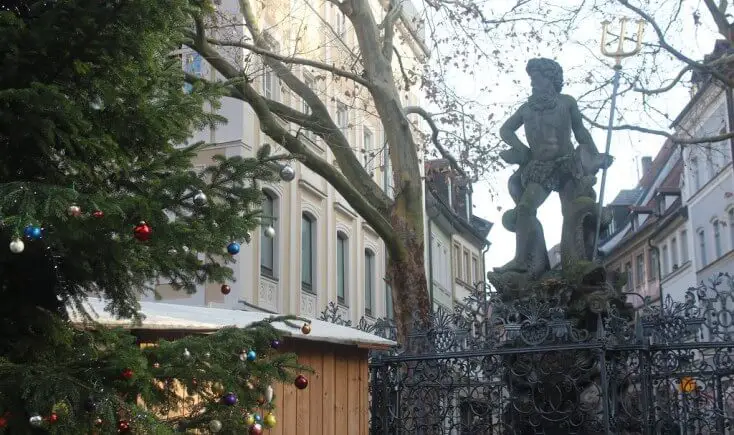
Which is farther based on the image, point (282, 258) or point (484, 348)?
point (282, 258)

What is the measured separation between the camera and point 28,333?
5.18m

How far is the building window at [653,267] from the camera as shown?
54.1 m

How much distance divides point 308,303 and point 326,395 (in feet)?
60.3

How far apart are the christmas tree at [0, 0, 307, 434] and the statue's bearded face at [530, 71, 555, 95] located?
661 centimetres

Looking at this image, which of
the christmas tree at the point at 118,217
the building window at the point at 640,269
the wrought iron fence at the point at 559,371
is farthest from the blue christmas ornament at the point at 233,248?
the building window at the point at 640,269

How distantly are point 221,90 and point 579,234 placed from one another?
6471 mm

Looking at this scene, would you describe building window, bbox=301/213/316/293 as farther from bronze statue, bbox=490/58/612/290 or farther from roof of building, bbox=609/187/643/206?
roof of building, bbox=609/187/643/206

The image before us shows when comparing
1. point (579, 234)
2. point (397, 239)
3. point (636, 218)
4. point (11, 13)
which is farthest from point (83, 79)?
point (636, 218)

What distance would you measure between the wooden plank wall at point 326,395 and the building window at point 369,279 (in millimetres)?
23791

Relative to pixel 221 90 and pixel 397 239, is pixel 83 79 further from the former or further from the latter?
pixel 397 239

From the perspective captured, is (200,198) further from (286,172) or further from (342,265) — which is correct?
(342,265)

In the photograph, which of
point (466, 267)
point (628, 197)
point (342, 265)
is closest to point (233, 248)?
point (342, 265)

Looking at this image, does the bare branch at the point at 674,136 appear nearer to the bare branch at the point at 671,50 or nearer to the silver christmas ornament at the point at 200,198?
the bare branch at the point at 671,50

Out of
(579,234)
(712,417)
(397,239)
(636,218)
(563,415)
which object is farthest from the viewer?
(636,218)
